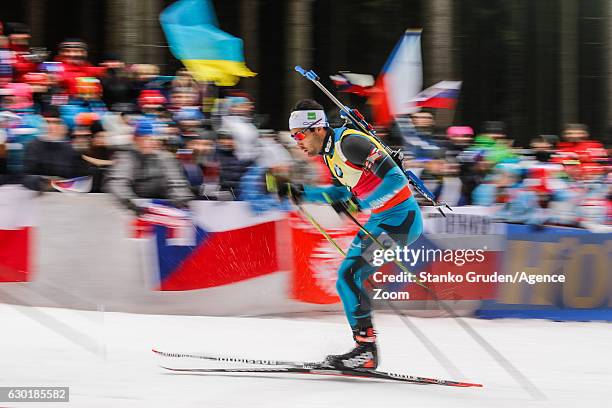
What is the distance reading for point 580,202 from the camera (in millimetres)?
8320

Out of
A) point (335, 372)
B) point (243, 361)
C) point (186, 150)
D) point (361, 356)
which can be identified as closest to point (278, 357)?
point (243, 361)

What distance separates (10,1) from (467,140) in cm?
694

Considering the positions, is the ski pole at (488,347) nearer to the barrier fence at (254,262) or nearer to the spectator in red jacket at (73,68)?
the barrier fence at (254,262)

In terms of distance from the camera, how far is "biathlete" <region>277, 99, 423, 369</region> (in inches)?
222

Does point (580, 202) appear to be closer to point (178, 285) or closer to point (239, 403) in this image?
point (178, 285)

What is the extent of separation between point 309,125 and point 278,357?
1789 mm

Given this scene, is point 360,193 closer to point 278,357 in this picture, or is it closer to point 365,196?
point 365,196

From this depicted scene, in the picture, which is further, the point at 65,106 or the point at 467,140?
the point at 467,140

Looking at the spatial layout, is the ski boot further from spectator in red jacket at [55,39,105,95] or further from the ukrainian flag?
spectator in red jacket at [55,39,105,95]

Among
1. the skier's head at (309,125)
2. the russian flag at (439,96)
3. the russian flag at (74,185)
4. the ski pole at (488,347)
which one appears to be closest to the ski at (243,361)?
the ski pole at (488,347)

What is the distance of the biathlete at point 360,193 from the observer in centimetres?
564

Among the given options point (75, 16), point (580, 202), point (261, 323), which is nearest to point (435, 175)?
point (580, 202)

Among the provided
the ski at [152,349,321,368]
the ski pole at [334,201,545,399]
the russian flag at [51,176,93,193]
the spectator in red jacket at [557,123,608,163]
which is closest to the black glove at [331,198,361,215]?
the ski pole at [334,201,545,399]

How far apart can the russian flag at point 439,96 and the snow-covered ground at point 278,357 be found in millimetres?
2406
